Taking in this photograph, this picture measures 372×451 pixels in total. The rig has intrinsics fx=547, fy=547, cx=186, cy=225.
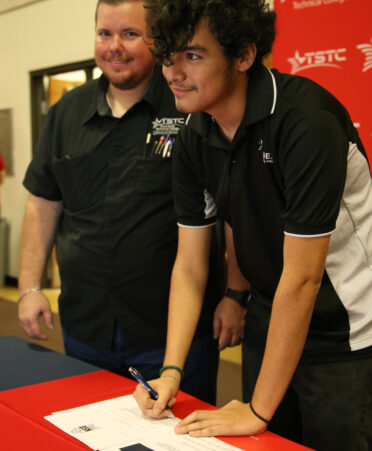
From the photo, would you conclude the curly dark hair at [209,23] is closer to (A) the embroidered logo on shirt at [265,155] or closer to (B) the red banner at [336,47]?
(A) the embroidered logo on shirt at [265,155]

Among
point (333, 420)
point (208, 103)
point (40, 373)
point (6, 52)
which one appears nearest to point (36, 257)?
point (40, 373)

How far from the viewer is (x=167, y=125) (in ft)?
5.51

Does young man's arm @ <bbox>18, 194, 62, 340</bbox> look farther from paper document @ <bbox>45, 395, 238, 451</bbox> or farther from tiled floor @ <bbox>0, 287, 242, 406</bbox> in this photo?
tiled floor @ <bbox>0, 287, 242, 406</bbox>

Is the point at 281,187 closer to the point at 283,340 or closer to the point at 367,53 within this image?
the point at 283,340

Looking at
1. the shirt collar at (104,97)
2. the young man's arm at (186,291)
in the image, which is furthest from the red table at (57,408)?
the shirt collar at (104,97)

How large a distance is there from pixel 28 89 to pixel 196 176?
483 centimetres

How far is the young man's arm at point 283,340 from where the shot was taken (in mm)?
1052

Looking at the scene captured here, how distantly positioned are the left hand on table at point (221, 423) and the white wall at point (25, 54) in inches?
174

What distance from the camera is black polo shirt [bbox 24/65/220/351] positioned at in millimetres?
1658

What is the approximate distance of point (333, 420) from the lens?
3.99ft

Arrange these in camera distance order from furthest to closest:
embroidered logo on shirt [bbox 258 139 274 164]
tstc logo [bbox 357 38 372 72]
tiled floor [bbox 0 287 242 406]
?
tiled floor [bbox 0 287 242 406] → tstc logo [bbox 357 38 372 72] → embroidered logo on shirt [bbox 258 139 274 164]

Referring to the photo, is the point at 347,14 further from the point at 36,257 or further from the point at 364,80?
the point at 36,257

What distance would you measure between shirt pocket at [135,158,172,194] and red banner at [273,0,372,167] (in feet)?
3.57

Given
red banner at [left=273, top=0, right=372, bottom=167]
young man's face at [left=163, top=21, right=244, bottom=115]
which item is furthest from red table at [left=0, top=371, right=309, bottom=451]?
red banner at [left=273, top=0, right=372, bottom=167]
